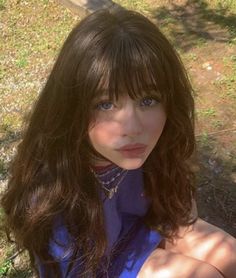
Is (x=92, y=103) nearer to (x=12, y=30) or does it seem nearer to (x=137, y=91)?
(x=137, y=91)

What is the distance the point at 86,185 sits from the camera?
6.20 ft

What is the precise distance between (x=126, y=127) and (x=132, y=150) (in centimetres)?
10

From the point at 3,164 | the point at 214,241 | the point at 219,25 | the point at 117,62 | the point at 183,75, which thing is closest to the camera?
the point at 117,62

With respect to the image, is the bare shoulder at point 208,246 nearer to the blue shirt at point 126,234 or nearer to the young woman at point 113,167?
the young woman at point 113,167

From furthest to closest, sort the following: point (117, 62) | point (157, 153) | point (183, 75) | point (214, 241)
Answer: point (214, 241)
point (157, 153)
point (183, 75)
point (117, 62)

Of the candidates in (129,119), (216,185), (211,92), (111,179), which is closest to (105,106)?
(129,119)

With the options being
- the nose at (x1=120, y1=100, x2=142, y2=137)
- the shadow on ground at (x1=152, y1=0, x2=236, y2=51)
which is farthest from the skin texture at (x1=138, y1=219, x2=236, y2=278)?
the shadow on ground at (x1=152, y1=0, x2=236, y2=51)

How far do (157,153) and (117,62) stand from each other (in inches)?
21.8

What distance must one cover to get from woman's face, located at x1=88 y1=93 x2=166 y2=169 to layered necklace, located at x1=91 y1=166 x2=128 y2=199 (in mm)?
156

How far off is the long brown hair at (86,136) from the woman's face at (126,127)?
3cm

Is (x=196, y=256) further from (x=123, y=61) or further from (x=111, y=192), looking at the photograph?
(x=123, y=61)

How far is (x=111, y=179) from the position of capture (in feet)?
6.46

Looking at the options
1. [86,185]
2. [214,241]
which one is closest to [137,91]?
[86,185]

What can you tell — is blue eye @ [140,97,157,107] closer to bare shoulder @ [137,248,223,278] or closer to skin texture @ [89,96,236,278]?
skin texture @ [89,96,236,278]
